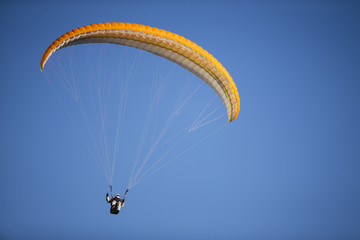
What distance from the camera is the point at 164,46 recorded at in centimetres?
1702

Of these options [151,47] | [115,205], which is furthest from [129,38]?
[115,205]

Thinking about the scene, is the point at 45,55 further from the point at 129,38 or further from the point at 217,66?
the point at 217,66

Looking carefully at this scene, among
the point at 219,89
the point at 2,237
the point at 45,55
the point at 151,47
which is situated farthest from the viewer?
the point at 2,237

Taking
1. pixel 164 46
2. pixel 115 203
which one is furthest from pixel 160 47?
pixel 115 203

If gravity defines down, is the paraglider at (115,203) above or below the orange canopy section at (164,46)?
below

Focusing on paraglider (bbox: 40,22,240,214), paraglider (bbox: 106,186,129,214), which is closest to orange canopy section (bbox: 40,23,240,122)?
paraglider (bbox: 40,22,240,214)

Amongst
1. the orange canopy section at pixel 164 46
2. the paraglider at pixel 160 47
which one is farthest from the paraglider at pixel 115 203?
the orange canopy section at pixel 164 46

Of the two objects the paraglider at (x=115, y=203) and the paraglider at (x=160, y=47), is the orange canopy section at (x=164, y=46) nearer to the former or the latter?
the paraglider at (x=160, y=47)

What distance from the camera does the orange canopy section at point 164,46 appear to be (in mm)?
15930

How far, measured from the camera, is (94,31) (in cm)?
1595

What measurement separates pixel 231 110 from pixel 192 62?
261 cm

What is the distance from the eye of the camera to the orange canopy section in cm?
1593

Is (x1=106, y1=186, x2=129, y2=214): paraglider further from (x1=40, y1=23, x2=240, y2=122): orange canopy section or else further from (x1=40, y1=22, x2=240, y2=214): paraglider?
(x1=40, y1=23, x2=240, y2=122): orange canopy section

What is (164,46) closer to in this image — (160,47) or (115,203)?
(160,47)
